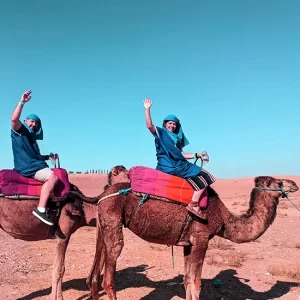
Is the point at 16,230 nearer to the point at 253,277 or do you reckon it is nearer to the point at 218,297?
the point at 218,297

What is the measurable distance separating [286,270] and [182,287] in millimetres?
2997

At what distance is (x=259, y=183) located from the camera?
7000 mm

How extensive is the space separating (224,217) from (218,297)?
2.20 meters

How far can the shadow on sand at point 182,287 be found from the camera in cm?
787

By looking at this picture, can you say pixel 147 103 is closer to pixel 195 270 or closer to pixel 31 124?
pixel 31 124

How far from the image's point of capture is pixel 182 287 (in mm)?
8461

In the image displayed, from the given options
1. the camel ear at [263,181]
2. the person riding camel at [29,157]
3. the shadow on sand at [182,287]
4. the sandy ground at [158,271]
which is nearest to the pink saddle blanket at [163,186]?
the camel ear at [263,181]

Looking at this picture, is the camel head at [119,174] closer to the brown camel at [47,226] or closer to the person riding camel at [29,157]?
the brown camel at [47,226]

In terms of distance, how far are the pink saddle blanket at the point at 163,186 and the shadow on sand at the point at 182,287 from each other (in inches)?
97.8

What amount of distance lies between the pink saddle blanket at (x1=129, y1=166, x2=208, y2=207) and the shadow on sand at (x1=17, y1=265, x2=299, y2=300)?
97.8 inches

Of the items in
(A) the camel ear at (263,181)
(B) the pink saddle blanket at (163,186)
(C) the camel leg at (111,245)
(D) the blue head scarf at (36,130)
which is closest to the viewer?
(C) the camel leg at (111,245)

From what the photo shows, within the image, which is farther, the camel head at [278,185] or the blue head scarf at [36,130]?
the blue head scarf at [36,130]

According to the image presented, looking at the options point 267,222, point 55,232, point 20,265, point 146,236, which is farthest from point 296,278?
point 20,265

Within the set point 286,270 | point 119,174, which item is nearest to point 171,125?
point 119,174
